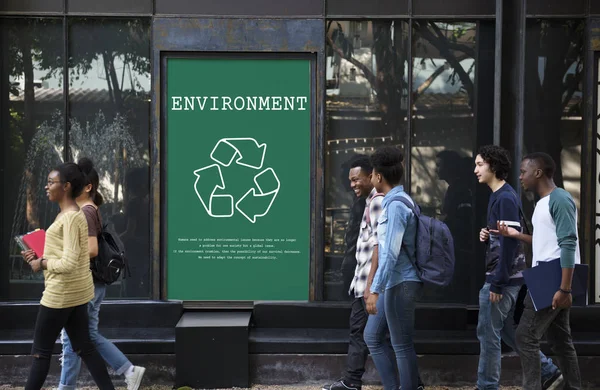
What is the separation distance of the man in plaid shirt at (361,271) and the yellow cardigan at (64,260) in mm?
2164

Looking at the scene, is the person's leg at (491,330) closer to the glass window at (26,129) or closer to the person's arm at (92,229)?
the person's arm at (92,229)

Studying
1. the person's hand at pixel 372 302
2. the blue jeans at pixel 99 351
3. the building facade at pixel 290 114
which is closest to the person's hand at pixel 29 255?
the blue jeans at pixel 99 351

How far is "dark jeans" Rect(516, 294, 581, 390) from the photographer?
5879 mm

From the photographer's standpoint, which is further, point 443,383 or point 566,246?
point 443,383

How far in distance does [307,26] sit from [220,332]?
306cm

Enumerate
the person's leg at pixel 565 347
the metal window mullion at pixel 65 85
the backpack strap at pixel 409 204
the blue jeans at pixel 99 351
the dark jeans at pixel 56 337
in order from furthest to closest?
1. the metal window mullion at pixel 65 85
2. the blue jeans at pixel 99 351
3. the person's leg at pixel 565 347
4. the backpack strap at pixel 409 204
5. the dark jeans at pixel 56 337

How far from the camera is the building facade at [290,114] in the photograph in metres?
7.89

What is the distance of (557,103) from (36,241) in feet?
16.6

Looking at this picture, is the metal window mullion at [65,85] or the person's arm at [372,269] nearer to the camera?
the person's arm at [372,269]

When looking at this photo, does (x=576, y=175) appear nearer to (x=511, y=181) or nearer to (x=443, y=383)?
(x=511, y=181)

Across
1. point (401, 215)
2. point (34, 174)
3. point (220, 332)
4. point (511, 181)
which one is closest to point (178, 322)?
point (220, 332)

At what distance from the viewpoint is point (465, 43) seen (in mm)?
8000

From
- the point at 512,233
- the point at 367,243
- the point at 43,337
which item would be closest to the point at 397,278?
the point at 367,243

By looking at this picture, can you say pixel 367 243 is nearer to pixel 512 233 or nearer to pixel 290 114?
pixel 512 233
